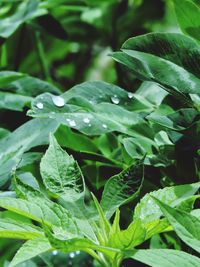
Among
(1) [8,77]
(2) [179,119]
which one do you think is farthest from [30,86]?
(2) [179,119]

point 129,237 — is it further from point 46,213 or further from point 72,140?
point 72,140

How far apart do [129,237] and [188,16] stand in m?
0.37

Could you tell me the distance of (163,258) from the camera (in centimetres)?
67

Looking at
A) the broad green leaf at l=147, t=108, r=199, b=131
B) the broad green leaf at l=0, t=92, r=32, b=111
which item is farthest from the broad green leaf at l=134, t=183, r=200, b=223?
the broad green leaf at l=0, t=92, r=32, b=111

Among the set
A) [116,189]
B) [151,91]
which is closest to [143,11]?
[151,91]

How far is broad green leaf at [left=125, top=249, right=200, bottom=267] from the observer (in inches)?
25.9

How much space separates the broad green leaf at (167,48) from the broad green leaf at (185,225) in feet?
0.85

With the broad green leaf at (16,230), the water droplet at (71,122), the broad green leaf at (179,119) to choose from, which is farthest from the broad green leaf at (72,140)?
the broad green leaf at (16,230)

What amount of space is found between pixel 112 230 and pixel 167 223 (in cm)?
8

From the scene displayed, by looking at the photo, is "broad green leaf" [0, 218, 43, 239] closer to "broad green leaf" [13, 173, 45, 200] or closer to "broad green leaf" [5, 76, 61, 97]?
"broad green leaf" [13, 173, 45, 200]

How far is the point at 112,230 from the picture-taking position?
76 centimetres

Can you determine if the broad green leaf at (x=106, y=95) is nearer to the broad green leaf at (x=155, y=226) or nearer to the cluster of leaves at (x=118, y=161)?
the cluster of leaves at (x=118, y=161)

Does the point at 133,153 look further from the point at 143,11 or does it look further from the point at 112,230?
the point at 143,11

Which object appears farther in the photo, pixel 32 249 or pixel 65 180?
pixel 65 180
